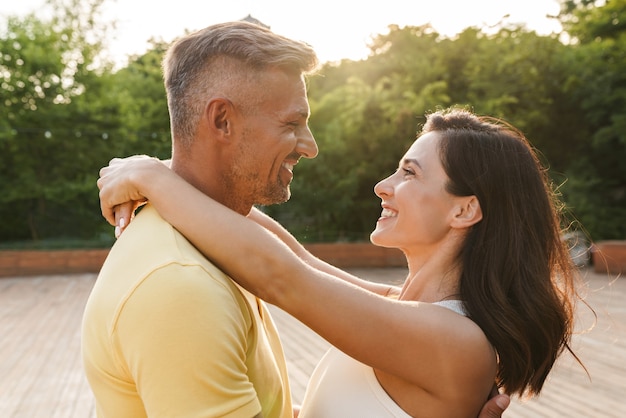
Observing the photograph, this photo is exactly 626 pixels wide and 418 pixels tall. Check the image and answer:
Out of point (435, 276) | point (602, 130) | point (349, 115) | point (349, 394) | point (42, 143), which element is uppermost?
point (435, 276)

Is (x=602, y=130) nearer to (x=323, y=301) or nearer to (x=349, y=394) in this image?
(x=349, y=394)

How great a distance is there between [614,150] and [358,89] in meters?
7.55

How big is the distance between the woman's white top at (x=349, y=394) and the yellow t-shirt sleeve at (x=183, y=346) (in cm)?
52

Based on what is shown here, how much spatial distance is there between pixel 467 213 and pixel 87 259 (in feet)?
41.7

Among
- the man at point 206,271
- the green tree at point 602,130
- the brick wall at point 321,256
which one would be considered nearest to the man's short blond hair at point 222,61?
the man at point 206,271

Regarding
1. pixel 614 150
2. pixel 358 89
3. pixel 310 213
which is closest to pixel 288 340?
pixel 310 213

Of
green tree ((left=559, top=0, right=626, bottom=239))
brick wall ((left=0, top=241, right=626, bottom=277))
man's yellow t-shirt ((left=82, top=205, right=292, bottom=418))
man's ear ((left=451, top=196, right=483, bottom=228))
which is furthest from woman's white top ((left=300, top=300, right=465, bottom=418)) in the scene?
green tree ((left=559, top=0, right=626, bottom=239))

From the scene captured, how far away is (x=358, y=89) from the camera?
49.2 feet

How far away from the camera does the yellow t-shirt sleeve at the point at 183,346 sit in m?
1.17

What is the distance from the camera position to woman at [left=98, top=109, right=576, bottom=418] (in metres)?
1.45

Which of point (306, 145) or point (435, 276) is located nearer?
point (306, 145)

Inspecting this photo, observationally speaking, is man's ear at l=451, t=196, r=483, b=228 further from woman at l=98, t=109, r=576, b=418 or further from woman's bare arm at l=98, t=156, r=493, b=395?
woman's bare arm at l=98, t=156, r=493, b=395

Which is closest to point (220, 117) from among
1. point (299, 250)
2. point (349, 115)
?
point (299, 250)

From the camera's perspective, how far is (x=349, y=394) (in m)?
1.74
